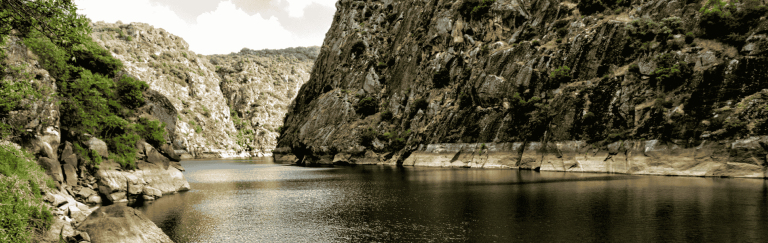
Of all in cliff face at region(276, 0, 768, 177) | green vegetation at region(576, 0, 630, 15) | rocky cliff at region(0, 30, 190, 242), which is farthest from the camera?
green vegetation at region(576, 0, 630, 15)

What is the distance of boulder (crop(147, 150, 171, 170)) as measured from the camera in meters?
43.3

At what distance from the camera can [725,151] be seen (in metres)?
45.6

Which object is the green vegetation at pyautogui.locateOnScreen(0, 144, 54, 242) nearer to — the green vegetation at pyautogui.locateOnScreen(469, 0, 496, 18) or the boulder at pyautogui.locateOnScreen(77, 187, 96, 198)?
the boulder at pyautogui.locateOnScreen(77, 187, 96, 198)

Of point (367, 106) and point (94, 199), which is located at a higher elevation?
point (367, 106)

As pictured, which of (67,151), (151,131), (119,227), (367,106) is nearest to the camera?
(119,227)

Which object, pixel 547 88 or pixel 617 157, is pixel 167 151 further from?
pixel 547 88

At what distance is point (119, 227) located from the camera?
780 inches

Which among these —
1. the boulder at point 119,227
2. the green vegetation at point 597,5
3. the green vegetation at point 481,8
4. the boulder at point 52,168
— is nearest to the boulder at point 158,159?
the boulder at point 52,168

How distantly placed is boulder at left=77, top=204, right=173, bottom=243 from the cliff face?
56817 mm

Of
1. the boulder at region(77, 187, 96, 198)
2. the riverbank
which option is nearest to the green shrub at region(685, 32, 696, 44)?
the riverbank

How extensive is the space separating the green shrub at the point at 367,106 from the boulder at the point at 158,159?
6712 centimetres

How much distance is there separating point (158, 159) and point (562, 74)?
66153 millimetres

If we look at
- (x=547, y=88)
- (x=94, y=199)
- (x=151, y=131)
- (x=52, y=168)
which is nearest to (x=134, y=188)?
(x=94, y=199)

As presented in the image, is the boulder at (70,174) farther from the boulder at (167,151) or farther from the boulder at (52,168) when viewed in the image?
the boulder at (167,151)
